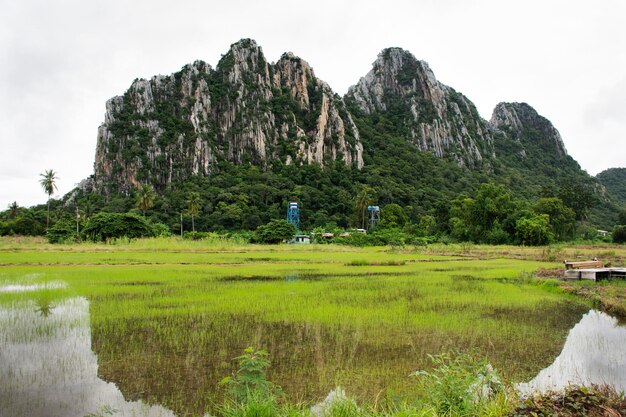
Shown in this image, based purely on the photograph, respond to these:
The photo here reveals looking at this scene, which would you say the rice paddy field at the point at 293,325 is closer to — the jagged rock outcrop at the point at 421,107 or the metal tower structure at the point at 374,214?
the metal tower structure at the point at 374,214

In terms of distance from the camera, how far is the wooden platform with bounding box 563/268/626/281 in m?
20.1

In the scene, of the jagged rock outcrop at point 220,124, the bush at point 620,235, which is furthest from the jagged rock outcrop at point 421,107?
the bush at point 620,235

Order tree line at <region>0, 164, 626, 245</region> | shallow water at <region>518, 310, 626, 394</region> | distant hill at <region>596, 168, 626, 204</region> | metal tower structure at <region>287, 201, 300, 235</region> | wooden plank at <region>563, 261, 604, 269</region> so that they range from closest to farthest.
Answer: shallow water at <region>518, 310, 626, 394</region>, wooden plank at <region>563, 261, 604, 269</region>, tree line at <region>0, 164, 626, 245</region>, metal tower structure at <region>287, 201, 300, 235</region>, distant hill at <region>596, 168, 626, 204</region>

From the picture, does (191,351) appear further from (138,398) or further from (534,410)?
(534,410)

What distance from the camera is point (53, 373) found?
24.7ft

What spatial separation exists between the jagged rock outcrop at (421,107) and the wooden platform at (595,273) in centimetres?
13711

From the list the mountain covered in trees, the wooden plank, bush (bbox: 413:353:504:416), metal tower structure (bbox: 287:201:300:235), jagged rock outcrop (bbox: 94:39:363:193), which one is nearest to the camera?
bush (bbox: 413:353:504:416)

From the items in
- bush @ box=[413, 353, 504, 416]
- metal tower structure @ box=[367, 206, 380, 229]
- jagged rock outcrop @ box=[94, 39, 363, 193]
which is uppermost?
jagged rock outcrop @ box=[94, 39, 363, 193]

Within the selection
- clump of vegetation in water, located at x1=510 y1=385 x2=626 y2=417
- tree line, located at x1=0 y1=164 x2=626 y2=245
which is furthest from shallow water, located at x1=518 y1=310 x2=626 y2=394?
tree line, located at x1=0 y1=164 x2=626 y2=245

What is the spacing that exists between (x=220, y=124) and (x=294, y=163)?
87.1 ft

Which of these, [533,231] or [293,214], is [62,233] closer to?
[293,214]

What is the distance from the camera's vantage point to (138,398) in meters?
6.48

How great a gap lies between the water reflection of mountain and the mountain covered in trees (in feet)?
203

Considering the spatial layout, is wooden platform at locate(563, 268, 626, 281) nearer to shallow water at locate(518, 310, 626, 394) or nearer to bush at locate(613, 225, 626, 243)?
shallow water at locate(518, 310, 626, 394)
